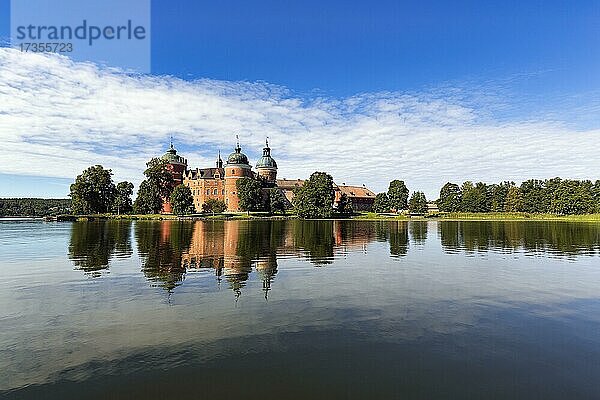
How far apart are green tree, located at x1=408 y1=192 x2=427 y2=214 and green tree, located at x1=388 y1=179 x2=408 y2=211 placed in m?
2.98

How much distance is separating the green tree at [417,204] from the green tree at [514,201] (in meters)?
29.0

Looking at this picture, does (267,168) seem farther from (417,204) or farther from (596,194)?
(596,194)

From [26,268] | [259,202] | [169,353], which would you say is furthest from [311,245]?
[259,202]

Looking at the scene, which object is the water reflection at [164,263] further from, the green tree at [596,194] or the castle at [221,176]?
the green tree at [596,194]

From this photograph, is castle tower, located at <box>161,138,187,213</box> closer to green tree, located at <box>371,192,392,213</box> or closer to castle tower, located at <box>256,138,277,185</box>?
castle tower, located at <box>256,138,277,185</box>

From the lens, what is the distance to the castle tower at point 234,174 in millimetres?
151750

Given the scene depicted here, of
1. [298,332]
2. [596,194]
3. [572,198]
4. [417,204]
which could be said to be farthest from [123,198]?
[596,194]

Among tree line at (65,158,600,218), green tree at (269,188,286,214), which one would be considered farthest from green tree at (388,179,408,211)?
green tree at (269,188,286,214)

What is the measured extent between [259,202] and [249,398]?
12272 centimetres

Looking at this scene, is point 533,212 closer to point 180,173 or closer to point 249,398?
point 180,173

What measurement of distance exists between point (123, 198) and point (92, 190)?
46.8 ft

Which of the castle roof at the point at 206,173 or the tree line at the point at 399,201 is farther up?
the castle roof at the point at 206,173

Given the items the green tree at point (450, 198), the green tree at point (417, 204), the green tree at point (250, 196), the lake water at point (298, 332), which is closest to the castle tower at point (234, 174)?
the green tree at point (250, 196)

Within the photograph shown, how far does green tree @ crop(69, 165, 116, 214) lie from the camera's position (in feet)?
380
